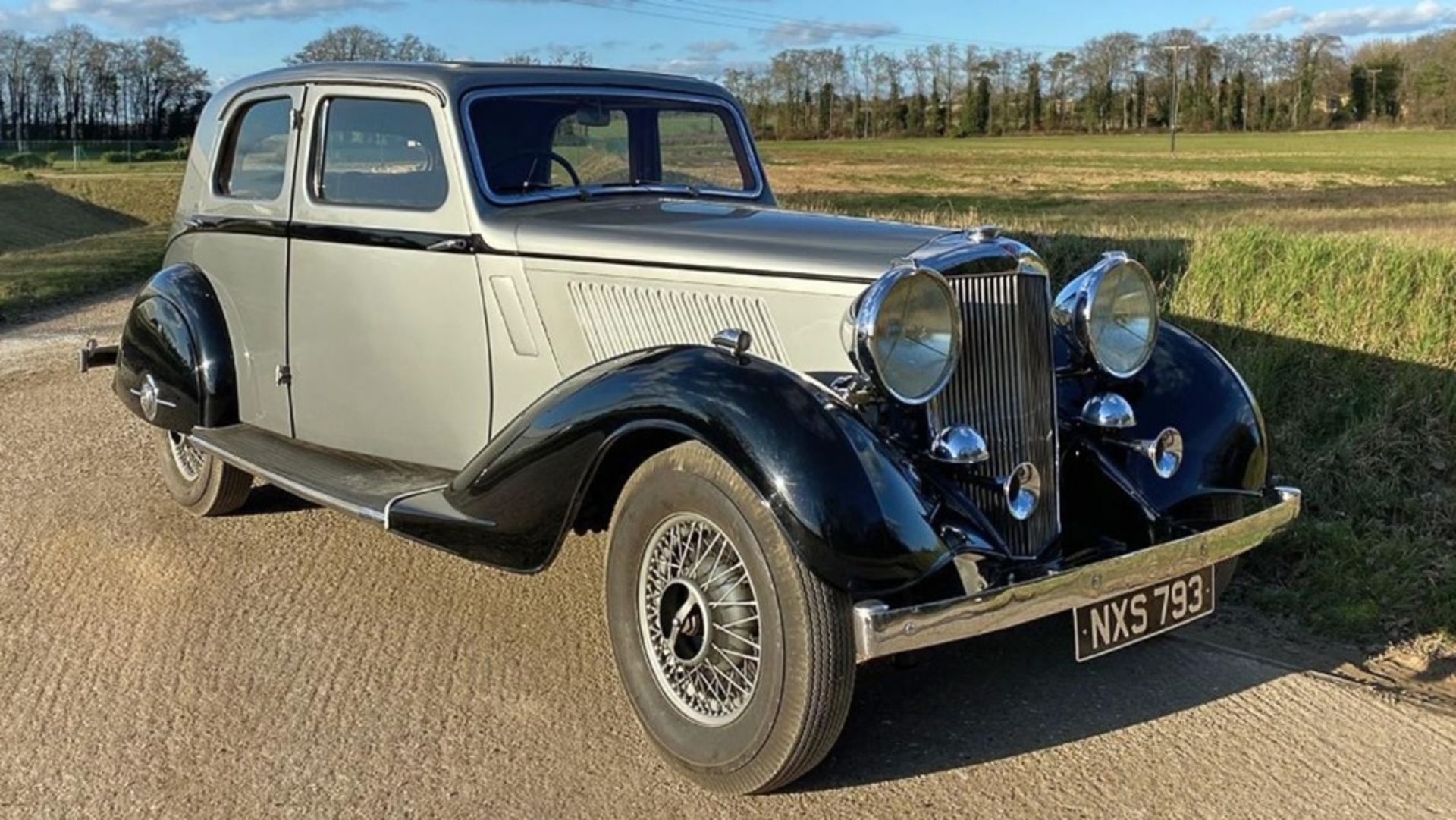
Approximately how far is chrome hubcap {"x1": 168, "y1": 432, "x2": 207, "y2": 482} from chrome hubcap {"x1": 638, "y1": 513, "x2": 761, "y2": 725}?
2.93m

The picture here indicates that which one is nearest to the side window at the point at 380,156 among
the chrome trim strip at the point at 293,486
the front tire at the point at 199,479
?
the chrome trim strip at the point at 293,486

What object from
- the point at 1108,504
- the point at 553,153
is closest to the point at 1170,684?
the point at 1108,504

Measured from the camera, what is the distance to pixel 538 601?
14.5ft

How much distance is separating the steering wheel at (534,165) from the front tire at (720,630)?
1427 mm

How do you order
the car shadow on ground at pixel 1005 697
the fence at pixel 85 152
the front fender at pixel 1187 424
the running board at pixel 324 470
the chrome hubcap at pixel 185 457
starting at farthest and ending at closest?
1. the fence at pixel 85 152
2. the chrome hubcap at pixel 185 457
3. the running board at pixel 324 470
4. the front fender at pixel 1187 424
5. the car shadow on ground at pixel 1005 697

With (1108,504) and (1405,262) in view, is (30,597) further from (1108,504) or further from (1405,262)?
(1405,262)

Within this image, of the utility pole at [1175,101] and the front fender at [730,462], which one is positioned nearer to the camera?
the front fender at [730,462]

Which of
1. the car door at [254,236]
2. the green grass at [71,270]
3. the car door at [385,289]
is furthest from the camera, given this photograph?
the green grass at [71,270]

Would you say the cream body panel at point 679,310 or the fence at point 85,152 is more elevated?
the fence at point 85,152

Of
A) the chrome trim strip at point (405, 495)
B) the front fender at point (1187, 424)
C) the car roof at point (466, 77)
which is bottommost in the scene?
the chrome trim strip at point (405, 495)

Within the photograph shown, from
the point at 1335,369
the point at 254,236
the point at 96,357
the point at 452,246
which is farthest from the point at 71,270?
the point at 1335,369

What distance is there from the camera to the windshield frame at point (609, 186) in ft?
13.8

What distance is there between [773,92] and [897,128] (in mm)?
28339

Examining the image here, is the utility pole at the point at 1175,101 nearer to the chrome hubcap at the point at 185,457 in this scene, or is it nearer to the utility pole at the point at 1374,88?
the utility pole at the point at 1374,88
